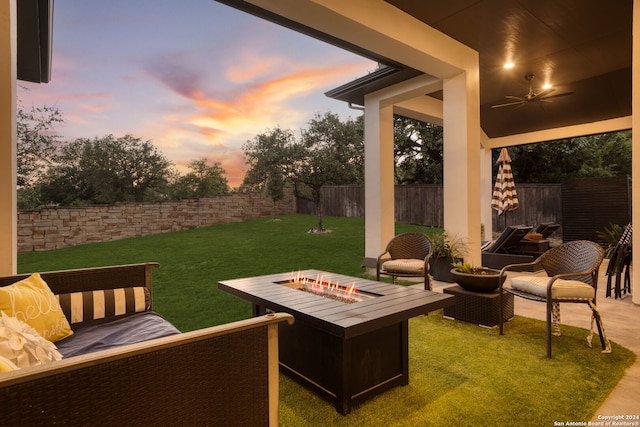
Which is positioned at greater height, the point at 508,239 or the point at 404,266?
the point at 508,239

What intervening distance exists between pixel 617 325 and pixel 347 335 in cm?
325

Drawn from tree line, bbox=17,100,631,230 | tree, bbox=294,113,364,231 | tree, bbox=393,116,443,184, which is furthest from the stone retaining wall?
tree, bbox=393,116,443,184

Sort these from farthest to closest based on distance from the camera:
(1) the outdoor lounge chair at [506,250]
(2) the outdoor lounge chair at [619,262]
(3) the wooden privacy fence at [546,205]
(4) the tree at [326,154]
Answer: (4) the tree at [326,154], (3) the wooden privacy fence at [546,205], (1) the outdoor lounge chair at [506,250], (2) the outdoor lounge chair at [619,262]

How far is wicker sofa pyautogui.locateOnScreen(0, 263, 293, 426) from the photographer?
0.99 m

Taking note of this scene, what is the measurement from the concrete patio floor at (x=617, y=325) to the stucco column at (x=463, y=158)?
94cm

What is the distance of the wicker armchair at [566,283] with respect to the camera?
9.82 ft

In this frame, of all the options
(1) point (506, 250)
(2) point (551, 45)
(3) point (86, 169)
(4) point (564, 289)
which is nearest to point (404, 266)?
(4) point (564, 289)

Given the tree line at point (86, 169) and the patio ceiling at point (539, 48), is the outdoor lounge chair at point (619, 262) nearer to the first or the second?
the patio ceiling at point (539, 48)

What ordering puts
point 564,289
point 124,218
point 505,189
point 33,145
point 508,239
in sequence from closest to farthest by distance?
point 564,289 → point 508,239 → point 505,189 → point 124,218 → point 33,145

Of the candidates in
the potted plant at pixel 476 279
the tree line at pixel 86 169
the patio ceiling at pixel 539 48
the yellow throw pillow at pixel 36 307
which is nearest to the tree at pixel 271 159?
the tree line at pixel 86 169

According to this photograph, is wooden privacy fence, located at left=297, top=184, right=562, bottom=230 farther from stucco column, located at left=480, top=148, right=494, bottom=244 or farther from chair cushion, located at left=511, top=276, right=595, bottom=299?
chair cushion, located at left=511, top=276, right=595, bottom=299

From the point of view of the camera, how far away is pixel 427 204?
13547 millimetres

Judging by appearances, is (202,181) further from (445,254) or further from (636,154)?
(636,154)

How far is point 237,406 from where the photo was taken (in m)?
1.35
